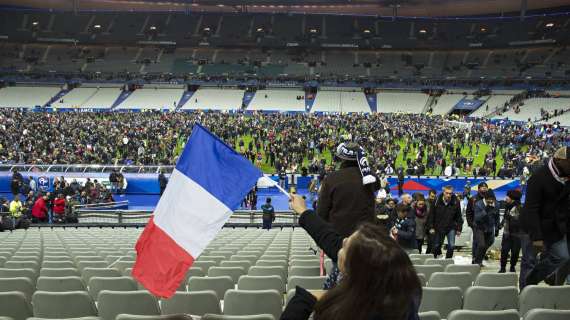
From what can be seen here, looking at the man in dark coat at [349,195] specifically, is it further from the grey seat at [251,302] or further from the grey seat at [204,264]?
the grey seat at [204,264]

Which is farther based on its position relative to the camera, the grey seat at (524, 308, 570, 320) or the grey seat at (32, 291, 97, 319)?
the grey seat at (32, 291, 97, 319)

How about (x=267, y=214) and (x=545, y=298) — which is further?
(x=267, y=214)

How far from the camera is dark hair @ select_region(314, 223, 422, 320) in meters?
1.88

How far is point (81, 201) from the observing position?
70.9 ft

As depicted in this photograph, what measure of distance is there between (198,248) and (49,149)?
28989 mm

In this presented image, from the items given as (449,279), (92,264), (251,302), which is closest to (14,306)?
(251,302)

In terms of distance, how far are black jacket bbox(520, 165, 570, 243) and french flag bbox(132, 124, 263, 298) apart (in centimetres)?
262

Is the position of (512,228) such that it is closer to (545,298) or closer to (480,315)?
A: (545,298)

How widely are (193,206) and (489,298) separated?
257 cm

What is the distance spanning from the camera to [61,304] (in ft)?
13.0

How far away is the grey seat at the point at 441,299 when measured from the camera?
425 centimetres

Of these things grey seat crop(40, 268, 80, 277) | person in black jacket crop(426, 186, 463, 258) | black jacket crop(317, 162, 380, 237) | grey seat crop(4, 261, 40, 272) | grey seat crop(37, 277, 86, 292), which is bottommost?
grey seat crop(4, 261, 40, 272)

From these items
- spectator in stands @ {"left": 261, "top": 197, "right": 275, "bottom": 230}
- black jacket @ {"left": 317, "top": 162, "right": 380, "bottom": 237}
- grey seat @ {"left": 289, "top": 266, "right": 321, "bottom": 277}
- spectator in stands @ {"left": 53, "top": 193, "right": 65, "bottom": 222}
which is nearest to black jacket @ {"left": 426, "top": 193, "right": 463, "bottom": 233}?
grey seat @ {"left": 289, "top": 266, "right": 321, "bottom": 277}

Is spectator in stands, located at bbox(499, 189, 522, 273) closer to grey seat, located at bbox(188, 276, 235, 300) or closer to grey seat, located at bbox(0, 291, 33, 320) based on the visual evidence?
grey seat, located at bbox(188, 276, 235, 300)
